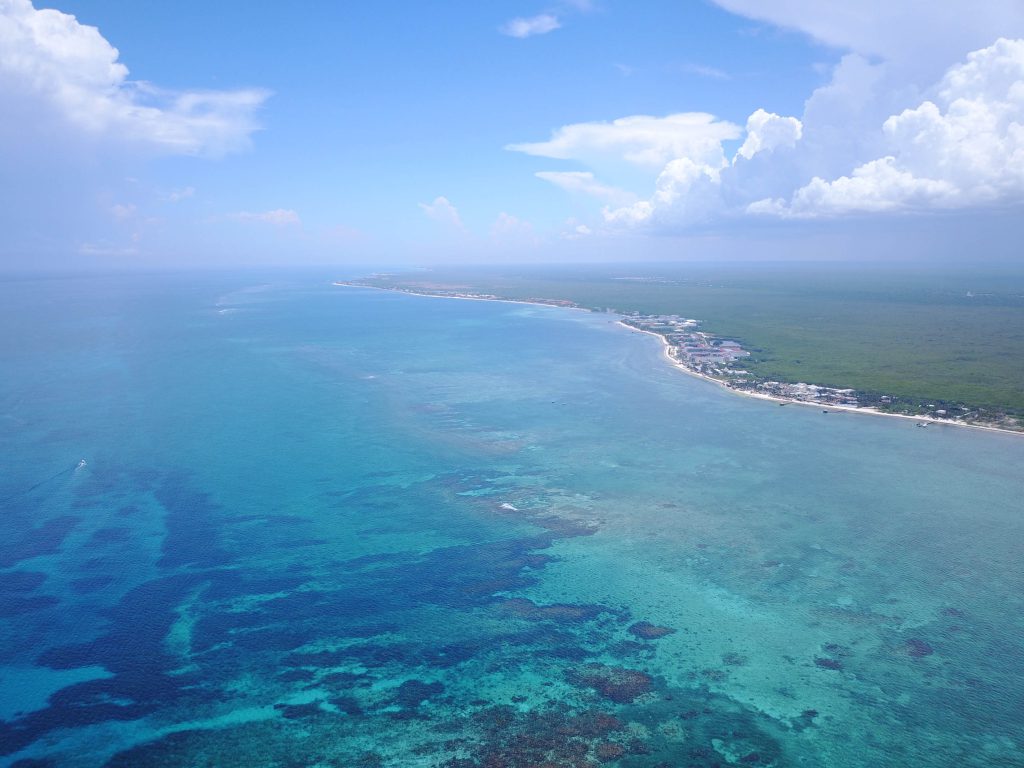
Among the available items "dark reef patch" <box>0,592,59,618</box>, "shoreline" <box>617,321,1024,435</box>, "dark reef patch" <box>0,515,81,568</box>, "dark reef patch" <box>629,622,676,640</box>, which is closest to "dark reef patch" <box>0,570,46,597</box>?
"dark reef patch" <box>0,592,59,618</box>

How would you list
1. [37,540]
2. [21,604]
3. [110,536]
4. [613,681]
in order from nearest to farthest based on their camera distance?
1. [613,681]
2. [21,604]
3. [37,540]
4. [110,536]

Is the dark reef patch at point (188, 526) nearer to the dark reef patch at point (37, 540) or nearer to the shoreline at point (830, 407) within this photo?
the dark reef patch at point (37, 540)

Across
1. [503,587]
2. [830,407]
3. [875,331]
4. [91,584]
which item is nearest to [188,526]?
[91,584]

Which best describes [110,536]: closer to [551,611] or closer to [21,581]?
[21,581]

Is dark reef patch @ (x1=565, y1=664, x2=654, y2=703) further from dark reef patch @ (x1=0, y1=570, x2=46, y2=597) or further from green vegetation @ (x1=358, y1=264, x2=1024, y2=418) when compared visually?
green vegetation @ (x1=358, y1=264, x2=1024, y2=418)

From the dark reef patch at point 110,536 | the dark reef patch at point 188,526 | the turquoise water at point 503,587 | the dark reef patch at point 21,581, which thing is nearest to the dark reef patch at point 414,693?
the turquoise water at point 503,587

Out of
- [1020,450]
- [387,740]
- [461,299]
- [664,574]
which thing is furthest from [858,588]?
[461,299]

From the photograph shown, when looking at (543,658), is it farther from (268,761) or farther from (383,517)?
(383,517)
